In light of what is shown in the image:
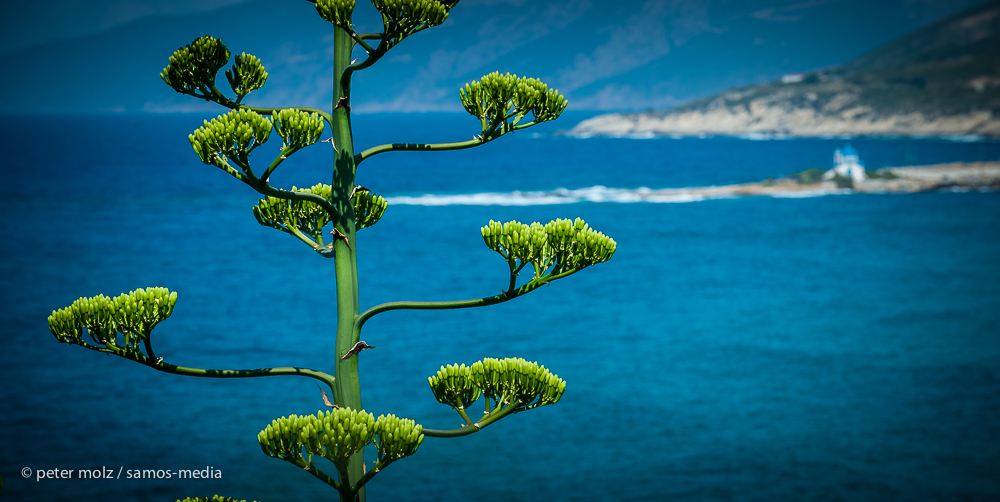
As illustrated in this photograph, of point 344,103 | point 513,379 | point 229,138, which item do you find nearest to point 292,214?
point 344,103

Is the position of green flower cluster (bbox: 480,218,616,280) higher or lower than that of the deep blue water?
higher

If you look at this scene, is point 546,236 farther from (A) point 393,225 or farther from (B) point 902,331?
(A) point 393,225

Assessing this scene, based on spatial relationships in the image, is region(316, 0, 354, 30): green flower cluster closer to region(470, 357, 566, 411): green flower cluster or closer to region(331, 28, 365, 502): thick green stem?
region(331, 28, 365, 502): thick green stem

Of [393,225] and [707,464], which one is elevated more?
[393,225]

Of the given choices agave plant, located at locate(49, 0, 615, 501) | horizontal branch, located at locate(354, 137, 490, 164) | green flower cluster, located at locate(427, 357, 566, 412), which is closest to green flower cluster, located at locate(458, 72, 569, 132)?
agave plant, located at locate(49, 0, 615, 501)

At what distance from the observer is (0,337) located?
55156 millimetres

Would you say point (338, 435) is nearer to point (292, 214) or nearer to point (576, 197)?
point (292, 214)

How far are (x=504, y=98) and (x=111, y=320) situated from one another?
3.75 m

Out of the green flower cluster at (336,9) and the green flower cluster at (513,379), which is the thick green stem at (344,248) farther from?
the green flower cluster at (513,379)

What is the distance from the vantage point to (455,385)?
24.8 feet

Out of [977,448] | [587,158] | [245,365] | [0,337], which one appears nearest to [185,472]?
[245,365]

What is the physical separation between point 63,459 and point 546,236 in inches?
1495

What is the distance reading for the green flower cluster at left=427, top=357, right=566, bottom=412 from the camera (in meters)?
7.50

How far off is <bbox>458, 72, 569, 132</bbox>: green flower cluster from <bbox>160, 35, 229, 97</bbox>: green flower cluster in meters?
2.09
